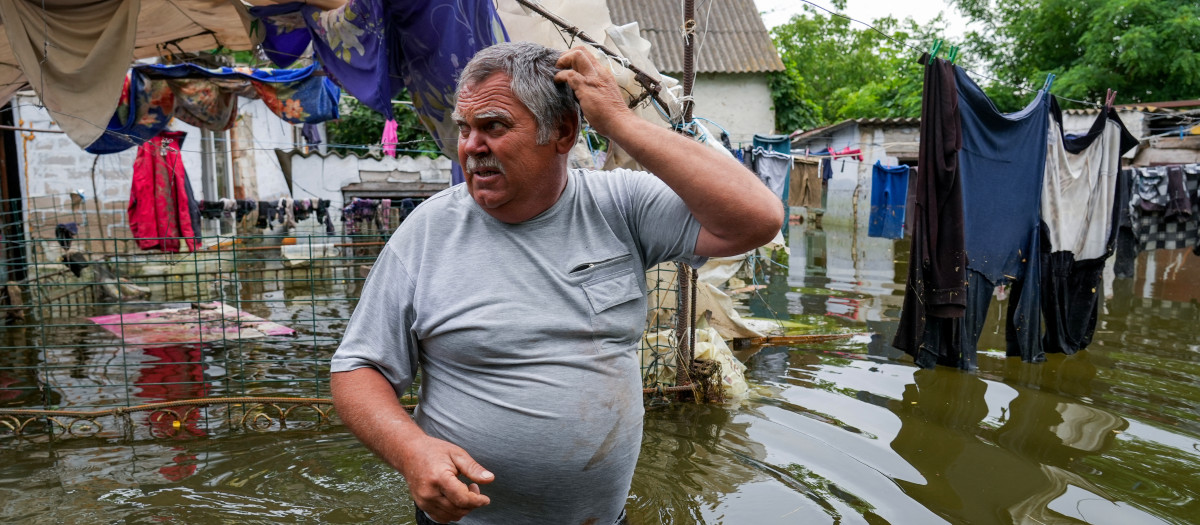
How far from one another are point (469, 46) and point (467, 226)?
2.62 metres

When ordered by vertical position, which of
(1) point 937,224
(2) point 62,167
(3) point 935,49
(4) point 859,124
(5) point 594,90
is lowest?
(1) point 937,224

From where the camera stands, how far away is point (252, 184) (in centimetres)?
1605

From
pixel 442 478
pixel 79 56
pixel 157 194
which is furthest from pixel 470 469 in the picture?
pixel 157 194

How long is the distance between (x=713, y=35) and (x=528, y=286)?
19091 millimetres

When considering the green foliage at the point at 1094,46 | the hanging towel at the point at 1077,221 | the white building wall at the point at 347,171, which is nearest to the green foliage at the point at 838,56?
the green foliage at the point at 1094,46

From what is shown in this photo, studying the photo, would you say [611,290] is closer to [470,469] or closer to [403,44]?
[470,469]

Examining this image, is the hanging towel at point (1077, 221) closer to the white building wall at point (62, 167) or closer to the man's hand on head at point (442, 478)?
the man's hand on head at point (442, 478)

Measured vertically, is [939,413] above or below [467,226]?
below

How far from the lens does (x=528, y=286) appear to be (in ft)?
5.64

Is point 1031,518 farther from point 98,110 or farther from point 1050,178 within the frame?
point 98,110

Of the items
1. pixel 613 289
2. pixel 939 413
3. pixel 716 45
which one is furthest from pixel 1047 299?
pixel 716 45

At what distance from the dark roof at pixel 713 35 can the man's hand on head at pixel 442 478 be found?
667 inches

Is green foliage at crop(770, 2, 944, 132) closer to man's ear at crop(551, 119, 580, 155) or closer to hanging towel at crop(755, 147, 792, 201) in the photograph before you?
hanging towel at crop(755, 147, 792, 201)

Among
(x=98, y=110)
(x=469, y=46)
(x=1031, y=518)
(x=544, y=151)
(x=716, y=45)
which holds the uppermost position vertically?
(x=716, y=45)
